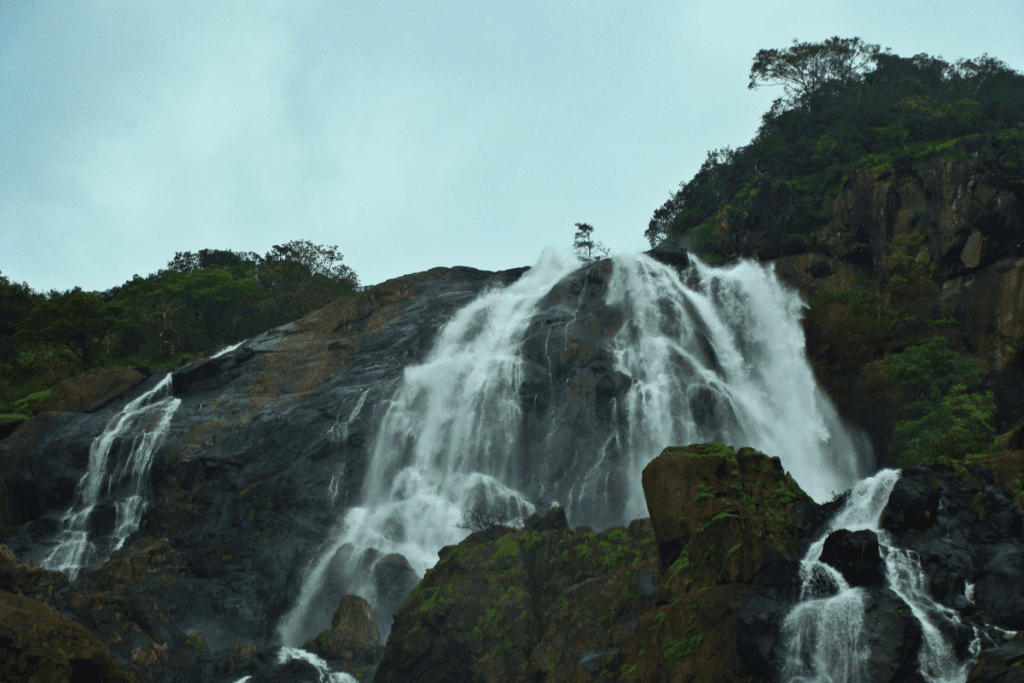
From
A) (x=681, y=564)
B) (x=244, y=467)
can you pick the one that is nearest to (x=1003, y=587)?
(x=681, y=564)

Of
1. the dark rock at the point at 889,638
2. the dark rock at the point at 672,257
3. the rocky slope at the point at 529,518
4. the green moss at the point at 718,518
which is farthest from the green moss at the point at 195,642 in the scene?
the dark rock at the point at 672,257

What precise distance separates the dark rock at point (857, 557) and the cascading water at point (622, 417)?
13076mm

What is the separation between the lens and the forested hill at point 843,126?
128 ft

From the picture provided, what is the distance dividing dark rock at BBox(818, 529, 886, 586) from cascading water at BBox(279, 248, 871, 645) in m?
13.1

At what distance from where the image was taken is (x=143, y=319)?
153 feet

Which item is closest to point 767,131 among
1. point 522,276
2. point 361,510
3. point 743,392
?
point 522,276

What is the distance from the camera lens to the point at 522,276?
4144 cm

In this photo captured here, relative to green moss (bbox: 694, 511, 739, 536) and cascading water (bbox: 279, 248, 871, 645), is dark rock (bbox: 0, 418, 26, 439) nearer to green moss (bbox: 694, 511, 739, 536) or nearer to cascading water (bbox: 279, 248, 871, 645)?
cascading water (bbox: 279, 248, 871, 645)

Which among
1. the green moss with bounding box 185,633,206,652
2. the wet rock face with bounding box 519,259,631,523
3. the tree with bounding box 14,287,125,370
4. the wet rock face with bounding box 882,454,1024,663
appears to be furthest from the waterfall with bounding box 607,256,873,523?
the tree with bounding box 14,287,125,370

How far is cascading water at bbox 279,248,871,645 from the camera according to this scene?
26.0 meters

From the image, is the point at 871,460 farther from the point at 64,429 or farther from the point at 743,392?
the point at 64,429

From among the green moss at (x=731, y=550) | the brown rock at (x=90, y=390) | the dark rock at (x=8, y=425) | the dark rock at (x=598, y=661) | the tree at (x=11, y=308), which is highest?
the tree at (x=11, y=308)

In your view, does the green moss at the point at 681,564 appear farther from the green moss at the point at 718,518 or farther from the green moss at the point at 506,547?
the green moss at the point at 506,547

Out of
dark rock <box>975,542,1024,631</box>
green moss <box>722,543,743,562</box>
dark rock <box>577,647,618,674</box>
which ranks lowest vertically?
dark rock <box>577,647,618,674</box>
